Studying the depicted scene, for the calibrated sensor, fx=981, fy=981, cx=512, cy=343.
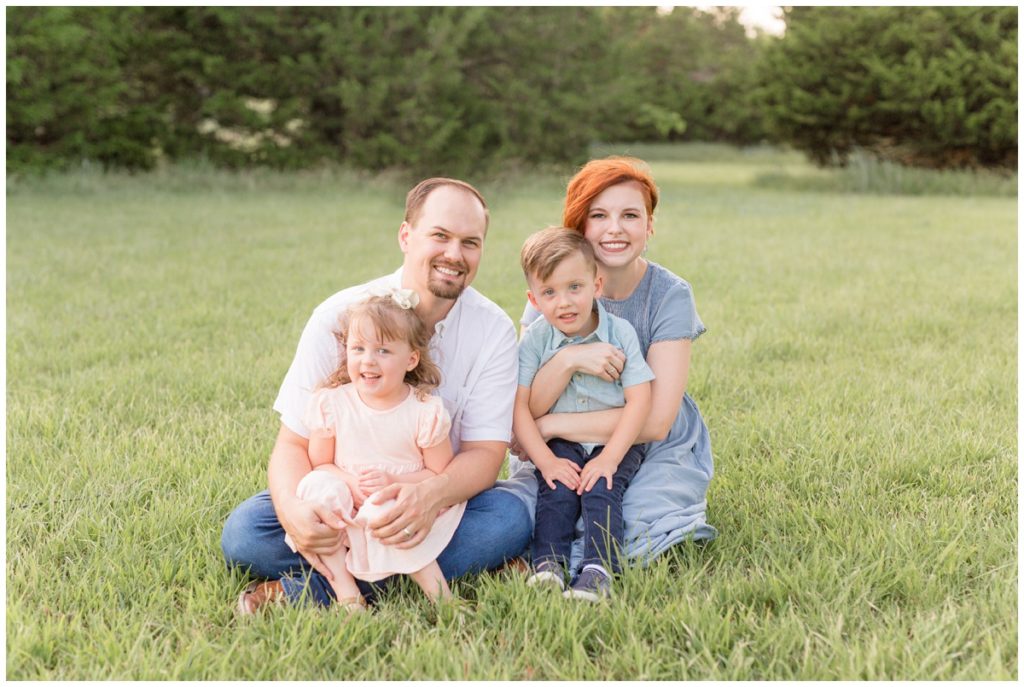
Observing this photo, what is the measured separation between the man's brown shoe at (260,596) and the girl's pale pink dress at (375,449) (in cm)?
13

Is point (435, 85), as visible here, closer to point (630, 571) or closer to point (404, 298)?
point (404, 298)

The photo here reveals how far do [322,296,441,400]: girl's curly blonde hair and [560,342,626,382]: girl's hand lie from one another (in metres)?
0.44

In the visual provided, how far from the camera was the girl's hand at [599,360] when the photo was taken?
303cm

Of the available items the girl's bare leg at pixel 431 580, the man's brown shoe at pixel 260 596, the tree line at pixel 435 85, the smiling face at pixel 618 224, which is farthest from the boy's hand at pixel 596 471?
the tree line at pixel 435 85

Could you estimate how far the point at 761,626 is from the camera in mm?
2600

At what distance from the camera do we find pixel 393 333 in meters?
2.75

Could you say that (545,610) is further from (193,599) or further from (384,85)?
(384,85)

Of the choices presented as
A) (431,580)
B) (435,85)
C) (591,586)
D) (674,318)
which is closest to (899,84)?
(435,85)

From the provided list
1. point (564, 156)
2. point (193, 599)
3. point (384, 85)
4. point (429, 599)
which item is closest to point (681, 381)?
point (429, 599)

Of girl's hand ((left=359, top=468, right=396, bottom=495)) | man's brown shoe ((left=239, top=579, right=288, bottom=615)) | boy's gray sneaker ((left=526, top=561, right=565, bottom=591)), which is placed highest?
girl's hand ((left=359, top=468, right=396, bottom=495))

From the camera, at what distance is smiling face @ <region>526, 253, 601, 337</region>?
2963 mm

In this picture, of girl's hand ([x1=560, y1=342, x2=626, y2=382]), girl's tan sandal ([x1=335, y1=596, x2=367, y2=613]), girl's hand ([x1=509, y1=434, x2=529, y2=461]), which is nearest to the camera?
girl's tan sandal ([x1=335, y1=596, x2=367, y2=613])

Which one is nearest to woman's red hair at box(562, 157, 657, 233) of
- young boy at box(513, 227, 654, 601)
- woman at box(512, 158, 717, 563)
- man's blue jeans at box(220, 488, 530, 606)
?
woman at box(512, 158, 717, 563)

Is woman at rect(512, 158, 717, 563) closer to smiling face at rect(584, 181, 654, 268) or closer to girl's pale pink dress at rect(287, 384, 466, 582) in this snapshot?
smiling face at rect(584, 181, 654, 268)
